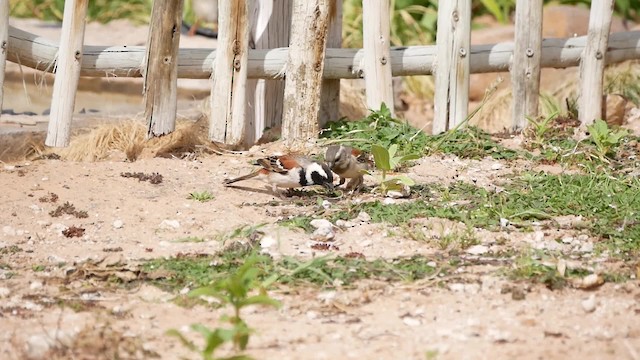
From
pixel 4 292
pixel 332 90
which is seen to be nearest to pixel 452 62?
pixel 332 90

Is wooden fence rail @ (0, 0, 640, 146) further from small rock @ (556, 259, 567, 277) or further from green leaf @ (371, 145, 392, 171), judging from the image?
small rock @ (556, 259, 567, 277)

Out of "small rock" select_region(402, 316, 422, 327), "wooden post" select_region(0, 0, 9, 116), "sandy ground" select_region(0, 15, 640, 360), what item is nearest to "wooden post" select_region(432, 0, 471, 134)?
"sandy ground" select_region(0, 15, 640, 360)

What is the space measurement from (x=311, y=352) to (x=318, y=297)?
876mm

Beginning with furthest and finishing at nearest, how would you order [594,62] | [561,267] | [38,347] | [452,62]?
[594,62] < [452,62] < [561,267] < [38,347]

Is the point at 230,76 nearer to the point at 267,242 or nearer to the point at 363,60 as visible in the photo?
the point at 363,60

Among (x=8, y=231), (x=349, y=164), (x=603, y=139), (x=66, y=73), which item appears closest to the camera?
(x=8, y=231)

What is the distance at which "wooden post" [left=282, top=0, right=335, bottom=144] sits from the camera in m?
9.43

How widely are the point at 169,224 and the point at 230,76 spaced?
2.19 metres

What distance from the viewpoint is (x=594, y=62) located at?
33.6 feet

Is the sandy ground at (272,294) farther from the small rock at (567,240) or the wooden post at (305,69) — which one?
the wooden post at (305,69)

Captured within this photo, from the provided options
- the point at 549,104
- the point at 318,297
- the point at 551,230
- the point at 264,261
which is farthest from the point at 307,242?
the point at 549,104

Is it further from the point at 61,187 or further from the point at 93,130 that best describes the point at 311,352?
the point at 93,130

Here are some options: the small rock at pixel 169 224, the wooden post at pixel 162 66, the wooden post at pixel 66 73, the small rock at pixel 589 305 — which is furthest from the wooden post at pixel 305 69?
the small rock at pixel 589 305

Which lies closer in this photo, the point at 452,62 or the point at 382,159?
the point at 382,159
